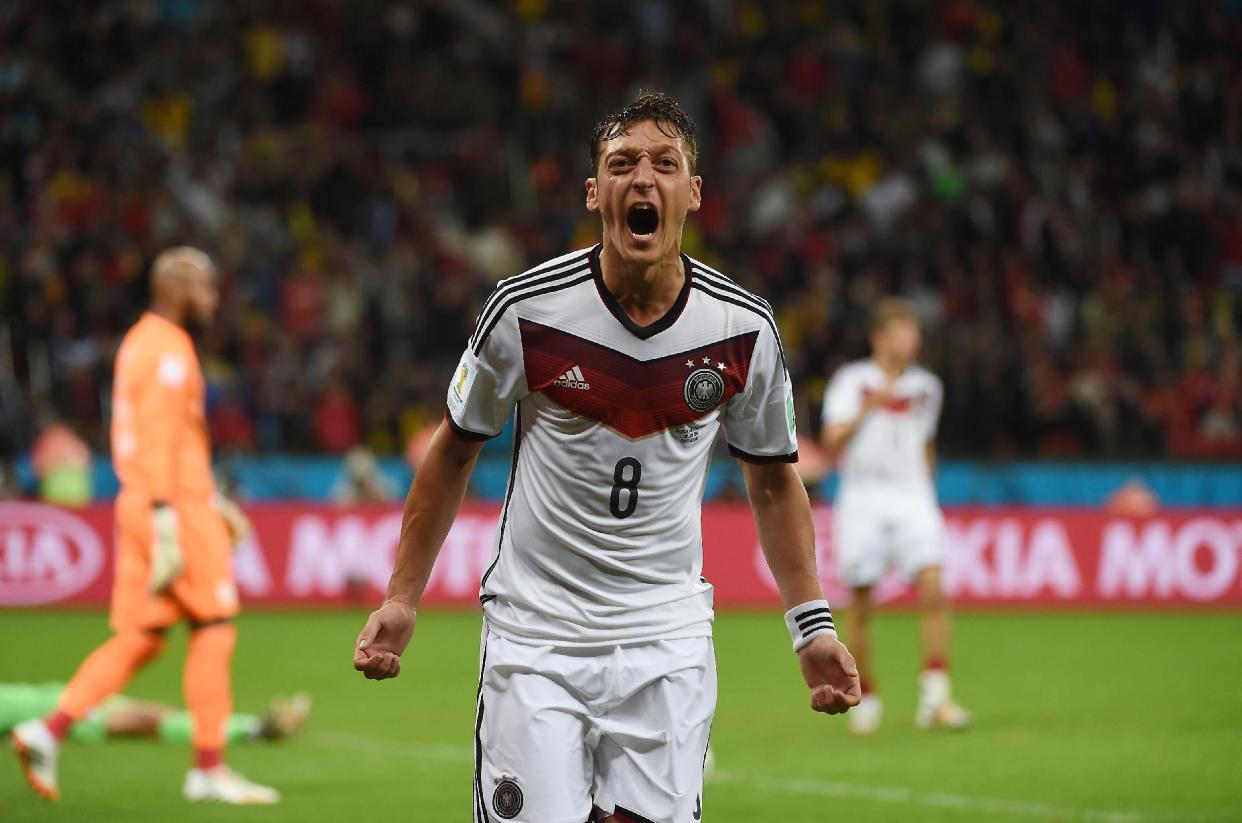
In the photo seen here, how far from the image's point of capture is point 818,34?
952 inches

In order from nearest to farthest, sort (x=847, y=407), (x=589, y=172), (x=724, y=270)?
(x=847, y=407) → (x=589, y=172) → (x=724, y=270)

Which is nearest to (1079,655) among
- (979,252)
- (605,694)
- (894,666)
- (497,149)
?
(894,666)

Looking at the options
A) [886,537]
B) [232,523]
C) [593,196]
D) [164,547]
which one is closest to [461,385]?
[593,196]

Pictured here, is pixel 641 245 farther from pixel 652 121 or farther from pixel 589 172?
pixel 589 172

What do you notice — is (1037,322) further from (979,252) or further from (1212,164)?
(1212,164)

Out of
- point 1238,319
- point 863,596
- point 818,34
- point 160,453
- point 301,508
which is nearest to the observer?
point 160,453

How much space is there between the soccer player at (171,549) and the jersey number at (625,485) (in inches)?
150

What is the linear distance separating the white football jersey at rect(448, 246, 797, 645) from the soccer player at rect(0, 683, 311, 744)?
4.45 meters

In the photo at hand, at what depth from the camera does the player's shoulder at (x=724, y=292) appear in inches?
168

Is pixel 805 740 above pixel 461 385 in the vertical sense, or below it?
below

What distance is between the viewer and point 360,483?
56.1ft

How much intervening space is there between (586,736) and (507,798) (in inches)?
9.3

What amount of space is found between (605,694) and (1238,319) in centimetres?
1740

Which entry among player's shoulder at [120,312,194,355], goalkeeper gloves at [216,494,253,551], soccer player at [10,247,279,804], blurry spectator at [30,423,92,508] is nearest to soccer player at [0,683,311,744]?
soccer player at [10,247,279,804]
